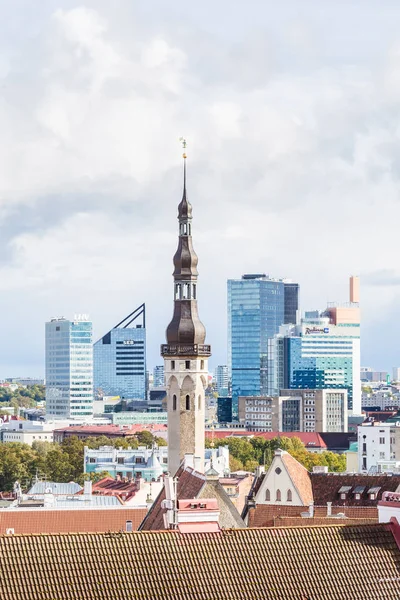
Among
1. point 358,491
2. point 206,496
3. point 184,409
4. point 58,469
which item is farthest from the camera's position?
point 58,469

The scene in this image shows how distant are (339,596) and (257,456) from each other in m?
151

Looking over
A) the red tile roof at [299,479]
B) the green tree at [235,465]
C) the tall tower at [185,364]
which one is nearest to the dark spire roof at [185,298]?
the tall tower at [185,364]

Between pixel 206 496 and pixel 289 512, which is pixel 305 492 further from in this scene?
pixel 206 496

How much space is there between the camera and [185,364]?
8069 centimetres

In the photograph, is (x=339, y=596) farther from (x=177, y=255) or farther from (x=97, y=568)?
(x=177, y=255)

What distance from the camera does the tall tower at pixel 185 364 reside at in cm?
7956

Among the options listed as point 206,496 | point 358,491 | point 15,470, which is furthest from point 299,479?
point 15,470

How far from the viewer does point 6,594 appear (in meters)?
36.0

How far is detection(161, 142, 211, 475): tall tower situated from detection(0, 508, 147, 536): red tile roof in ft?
25.4

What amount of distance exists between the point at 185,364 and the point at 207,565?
42358 millimetres

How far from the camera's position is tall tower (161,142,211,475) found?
79.6 metres

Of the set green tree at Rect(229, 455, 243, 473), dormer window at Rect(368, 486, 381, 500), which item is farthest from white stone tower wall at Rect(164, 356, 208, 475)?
green tree at Rect(229, 455, 243, 473)

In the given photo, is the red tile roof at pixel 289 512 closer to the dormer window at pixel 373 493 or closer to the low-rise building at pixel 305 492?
the low-rise building at pixel 305 492

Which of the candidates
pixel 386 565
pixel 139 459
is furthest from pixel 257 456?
pixel 386 565
